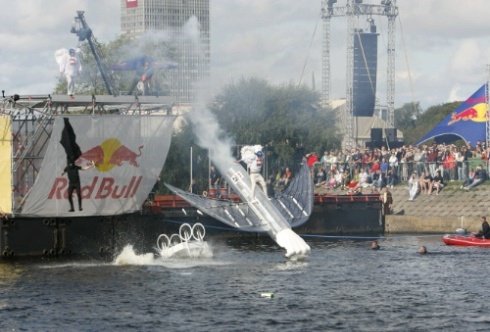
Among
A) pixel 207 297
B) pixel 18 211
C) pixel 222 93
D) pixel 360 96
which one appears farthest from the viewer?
pixel 360 96

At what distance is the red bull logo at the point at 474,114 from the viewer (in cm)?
9400

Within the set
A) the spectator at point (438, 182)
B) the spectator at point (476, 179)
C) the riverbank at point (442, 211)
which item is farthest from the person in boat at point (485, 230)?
the spectator at point (438, 182)

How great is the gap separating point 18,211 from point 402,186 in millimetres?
32409

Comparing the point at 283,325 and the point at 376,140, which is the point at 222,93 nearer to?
the point at 376,140

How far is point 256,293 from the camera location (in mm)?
56219

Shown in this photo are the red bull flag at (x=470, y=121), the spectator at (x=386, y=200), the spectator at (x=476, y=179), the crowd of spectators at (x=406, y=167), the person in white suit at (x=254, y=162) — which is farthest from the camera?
the red bull flag at (x=470, y=121)

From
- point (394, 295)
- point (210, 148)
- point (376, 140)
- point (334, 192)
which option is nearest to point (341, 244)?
point (210, 148)

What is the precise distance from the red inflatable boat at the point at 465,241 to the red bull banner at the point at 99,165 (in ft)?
54.8

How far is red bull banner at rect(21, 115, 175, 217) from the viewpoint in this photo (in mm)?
70875

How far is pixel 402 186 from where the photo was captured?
94.0 metres

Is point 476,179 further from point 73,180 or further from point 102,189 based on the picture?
point 73,180

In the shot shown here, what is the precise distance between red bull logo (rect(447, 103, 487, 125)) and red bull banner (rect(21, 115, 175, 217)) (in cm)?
2757

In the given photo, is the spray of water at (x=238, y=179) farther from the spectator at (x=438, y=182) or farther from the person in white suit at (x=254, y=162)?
the spectator at (x=438, y=182)

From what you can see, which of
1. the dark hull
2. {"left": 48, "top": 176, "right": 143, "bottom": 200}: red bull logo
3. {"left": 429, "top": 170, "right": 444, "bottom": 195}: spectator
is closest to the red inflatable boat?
{"left": 429, "top": 170, "right": 444, "bottom": 195}: spectator
